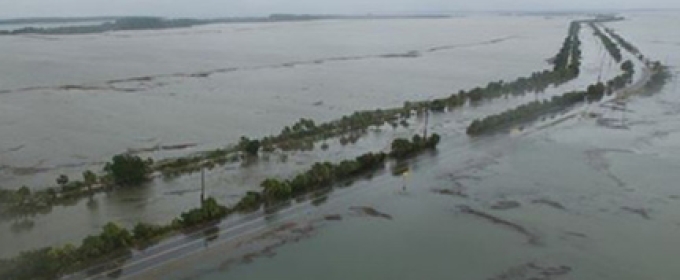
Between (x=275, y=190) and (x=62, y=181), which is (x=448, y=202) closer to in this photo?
(x=275, y=190)

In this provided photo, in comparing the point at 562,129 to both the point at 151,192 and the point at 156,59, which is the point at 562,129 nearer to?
the point at 151,192

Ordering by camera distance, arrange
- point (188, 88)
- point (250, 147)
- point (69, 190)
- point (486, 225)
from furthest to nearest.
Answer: point (188, 88) → point (250, 147) → point (69, 190) → point (486, 225)

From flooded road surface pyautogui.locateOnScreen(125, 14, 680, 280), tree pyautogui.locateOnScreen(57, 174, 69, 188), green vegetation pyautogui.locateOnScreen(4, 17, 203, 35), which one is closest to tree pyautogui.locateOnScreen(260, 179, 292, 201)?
flooded road surface pyautogui.locateOnScreen(125, 14, 680, 280)

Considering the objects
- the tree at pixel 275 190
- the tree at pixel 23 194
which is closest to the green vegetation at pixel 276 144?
the tree at pixel 23 194

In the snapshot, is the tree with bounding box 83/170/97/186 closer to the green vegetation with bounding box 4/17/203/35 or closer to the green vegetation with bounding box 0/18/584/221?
the green vegetation with bounding box 0/18/584/221

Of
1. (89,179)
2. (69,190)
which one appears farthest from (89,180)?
(69,190)

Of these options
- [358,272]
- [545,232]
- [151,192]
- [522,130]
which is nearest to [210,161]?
[151,192]

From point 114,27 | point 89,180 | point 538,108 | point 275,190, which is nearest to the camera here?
point 275,190

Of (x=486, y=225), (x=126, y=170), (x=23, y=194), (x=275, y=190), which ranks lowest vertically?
(x=486, y=225)
